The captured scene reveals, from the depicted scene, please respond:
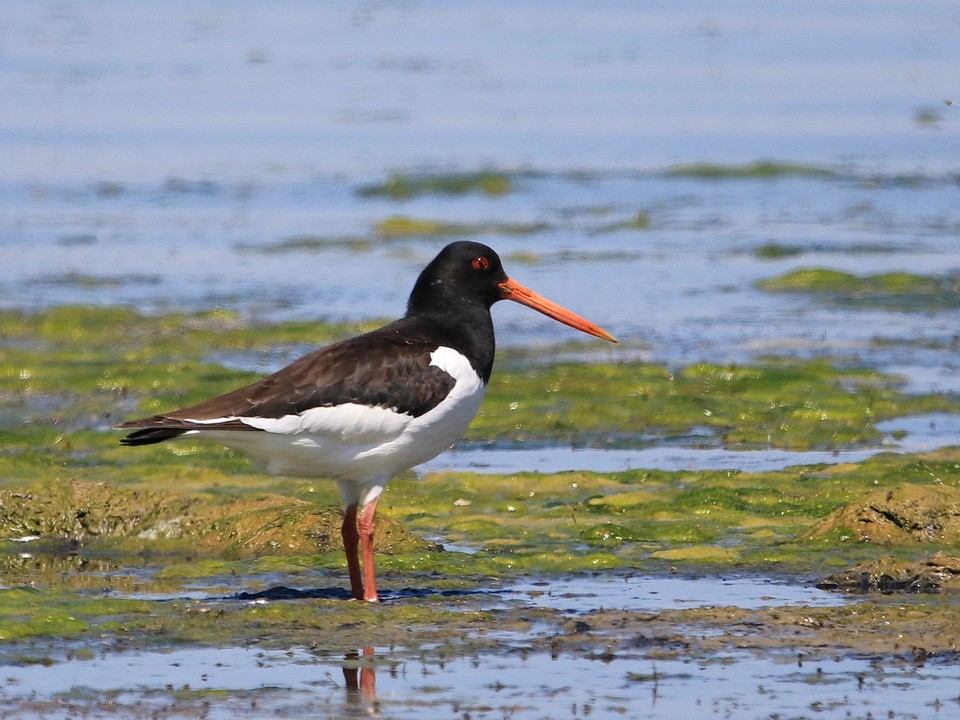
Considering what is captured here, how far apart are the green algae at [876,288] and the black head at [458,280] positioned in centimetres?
682

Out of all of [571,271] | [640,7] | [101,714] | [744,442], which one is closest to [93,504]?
[101,714]

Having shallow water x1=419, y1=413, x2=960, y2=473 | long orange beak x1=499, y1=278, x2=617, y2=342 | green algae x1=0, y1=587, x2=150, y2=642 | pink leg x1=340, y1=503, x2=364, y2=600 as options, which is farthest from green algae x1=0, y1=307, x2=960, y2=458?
green algae x1=0, y1=587, x2=150, y2=642

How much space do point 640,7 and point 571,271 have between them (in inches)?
1007

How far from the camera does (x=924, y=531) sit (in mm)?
7711

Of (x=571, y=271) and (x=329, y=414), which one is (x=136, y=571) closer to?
(x=329, y=414)

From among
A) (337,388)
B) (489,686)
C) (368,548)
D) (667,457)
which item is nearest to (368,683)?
(489,686)

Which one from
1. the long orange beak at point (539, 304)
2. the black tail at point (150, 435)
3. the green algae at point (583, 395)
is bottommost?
the green algae at point (583, 395)

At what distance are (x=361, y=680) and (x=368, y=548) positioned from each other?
1.30 meters

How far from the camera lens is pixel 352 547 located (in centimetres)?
722

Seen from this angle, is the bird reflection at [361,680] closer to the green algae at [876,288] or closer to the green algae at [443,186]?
the green algae at [876,288]

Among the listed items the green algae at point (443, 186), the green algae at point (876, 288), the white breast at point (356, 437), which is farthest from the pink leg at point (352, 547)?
the green algae at point (443, 186)

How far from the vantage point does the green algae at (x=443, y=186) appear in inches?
818

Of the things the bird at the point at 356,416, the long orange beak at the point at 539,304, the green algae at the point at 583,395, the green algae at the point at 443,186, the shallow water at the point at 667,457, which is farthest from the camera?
the green algae at the point at 443,186

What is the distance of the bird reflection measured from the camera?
18.4 feet
